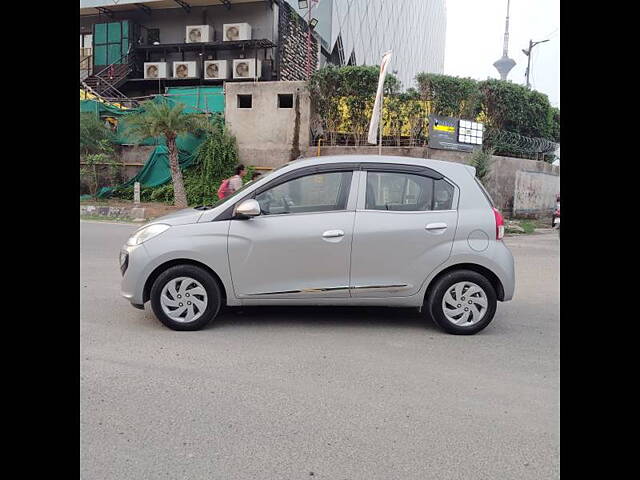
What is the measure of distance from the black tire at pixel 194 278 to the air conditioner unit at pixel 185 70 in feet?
77.6

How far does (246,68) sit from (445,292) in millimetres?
23000

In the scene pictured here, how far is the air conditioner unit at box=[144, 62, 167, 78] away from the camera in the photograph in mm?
27203

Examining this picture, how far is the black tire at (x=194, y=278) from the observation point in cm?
516

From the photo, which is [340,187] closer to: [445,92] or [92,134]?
[445,92]

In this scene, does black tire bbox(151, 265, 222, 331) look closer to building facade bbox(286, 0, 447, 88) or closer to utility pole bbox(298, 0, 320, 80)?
building facade bbox(286, 0, 447, 88)

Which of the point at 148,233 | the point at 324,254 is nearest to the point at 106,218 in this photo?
the point at 148,233

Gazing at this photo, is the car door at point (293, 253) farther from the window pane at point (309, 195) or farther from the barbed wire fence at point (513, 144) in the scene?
the barbed wire fence at point (513, 144)

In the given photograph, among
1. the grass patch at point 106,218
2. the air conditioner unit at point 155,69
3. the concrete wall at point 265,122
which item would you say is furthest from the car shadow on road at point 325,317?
the air conditioner unit at point 155,69

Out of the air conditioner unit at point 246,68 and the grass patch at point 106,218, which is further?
the air conditioner unit at point 246,68

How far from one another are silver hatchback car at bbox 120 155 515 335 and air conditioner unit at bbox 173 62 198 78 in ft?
76.8

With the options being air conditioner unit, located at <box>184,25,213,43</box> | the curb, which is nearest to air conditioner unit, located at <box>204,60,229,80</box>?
air conditioner unit, located at <box>184,25,213,43</box>

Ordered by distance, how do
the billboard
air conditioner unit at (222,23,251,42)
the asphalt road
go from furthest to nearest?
air conditioner unit at (222,23,251,42), the billboard, the asphalt road

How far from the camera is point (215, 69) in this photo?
26469 mm

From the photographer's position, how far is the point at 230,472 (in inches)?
110
